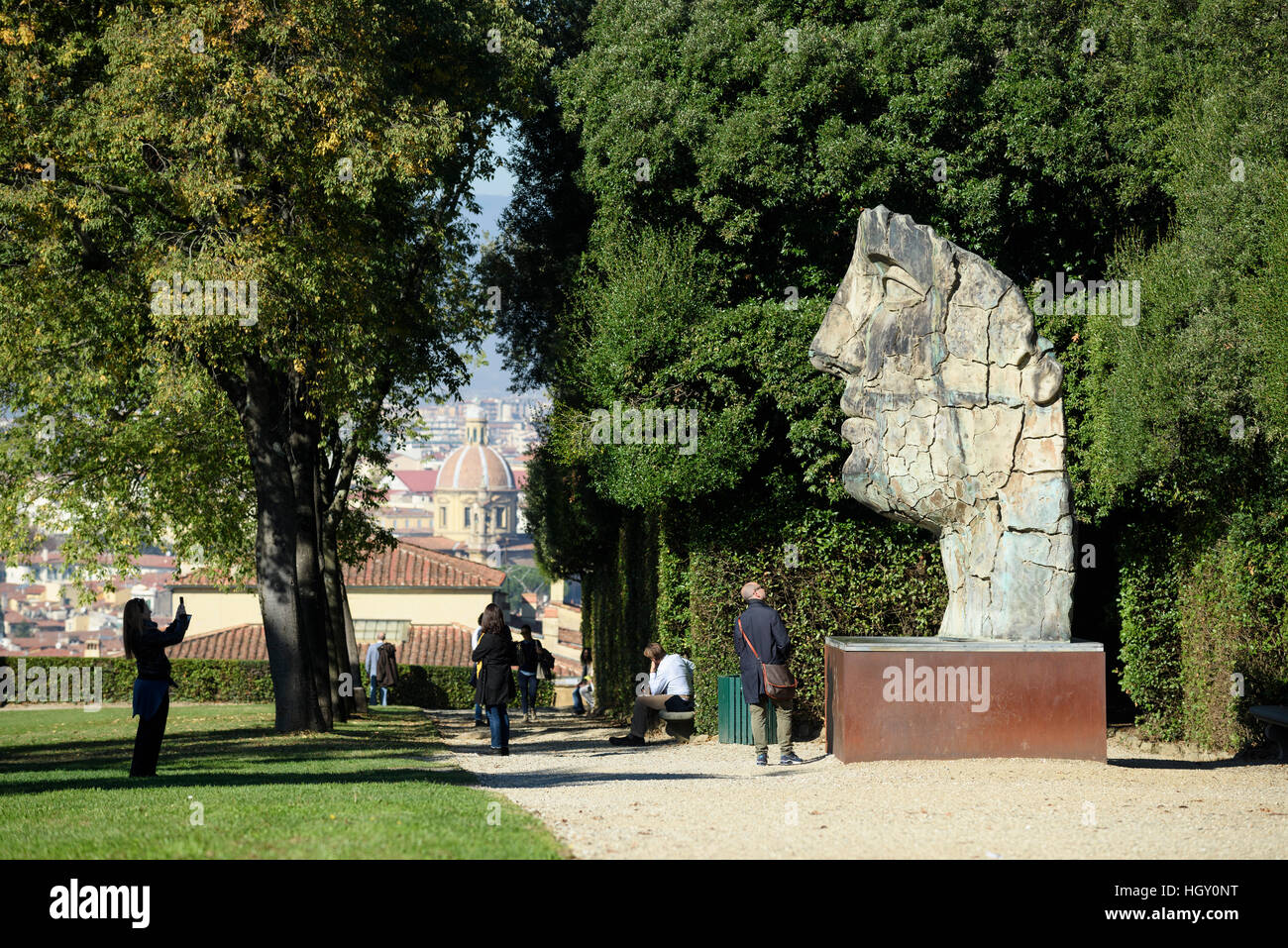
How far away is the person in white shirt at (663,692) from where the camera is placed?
17578mm

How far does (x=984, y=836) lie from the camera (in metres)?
8.53

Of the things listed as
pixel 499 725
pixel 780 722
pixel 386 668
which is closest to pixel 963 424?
pixel 780 722

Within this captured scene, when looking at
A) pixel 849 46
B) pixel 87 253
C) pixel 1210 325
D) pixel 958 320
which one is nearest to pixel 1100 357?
pixel 1210 325

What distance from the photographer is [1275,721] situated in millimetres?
13867

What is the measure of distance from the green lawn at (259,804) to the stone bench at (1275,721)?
909cm

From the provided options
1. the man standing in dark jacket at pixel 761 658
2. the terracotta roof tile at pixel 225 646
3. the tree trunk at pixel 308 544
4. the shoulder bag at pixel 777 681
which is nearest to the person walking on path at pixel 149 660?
the man standing in dark jacket at pixel 761 658

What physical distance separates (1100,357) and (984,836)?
415 inches

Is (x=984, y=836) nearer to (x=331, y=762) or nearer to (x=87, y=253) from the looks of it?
(x=331, y=762)

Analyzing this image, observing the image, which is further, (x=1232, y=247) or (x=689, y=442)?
(x=689, y=442)

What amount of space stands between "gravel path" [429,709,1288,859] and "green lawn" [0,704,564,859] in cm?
67

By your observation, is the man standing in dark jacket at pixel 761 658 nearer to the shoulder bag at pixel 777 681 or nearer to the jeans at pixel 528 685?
the shoulder bag at pixel 777 681

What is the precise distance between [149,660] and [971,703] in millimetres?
8210

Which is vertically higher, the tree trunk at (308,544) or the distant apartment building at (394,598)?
the tree trunk at (308,544)

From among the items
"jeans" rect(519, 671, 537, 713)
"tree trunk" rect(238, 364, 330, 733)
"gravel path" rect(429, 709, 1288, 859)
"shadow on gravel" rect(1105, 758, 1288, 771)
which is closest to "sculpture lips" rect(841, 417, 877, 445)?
"gravel path" rect(429, 709, 1288, 859)
